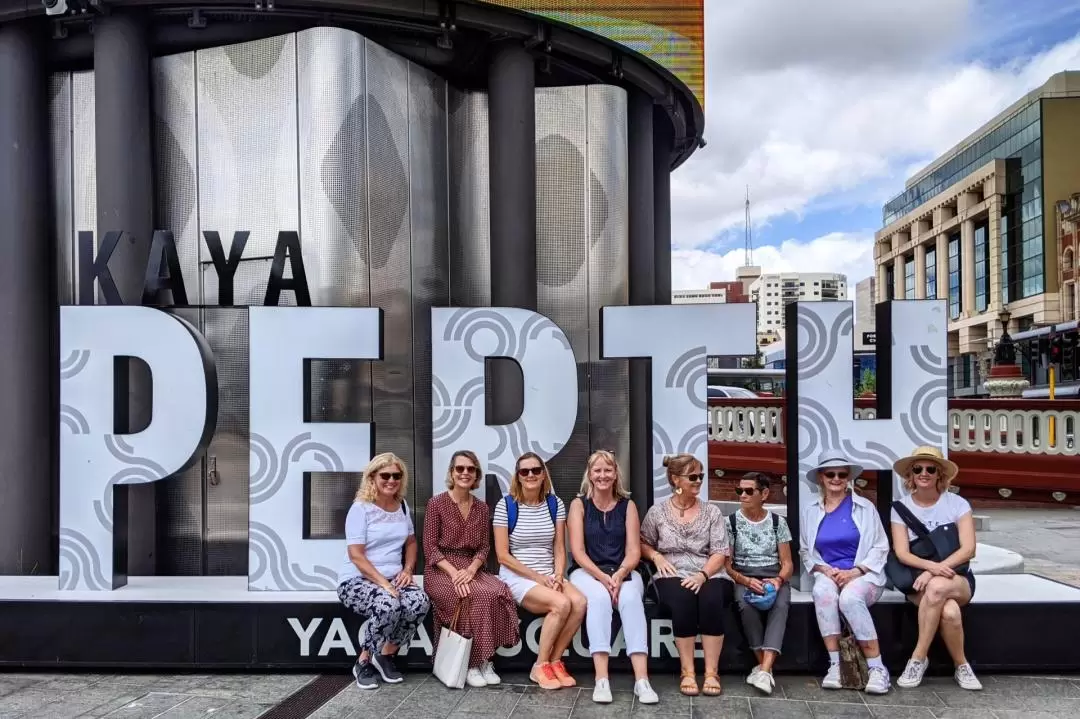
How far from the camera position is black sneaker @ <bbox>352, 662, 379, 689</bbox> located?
194 inches

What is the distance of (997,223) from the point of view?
58094mm

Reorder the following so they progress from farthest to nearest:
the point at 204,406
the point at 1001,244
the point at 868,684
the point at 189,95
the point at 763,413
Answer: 1. the point at 1001,244
2. the point at 763,413
3. the point at 189,95
4. the point at 204,406
5. the point at 868,684

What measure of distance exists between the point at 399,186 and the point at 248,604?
4.41 meters

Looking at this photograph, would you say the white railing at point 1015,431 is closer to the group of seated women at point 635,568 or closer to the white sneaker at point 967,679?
the group of seated women at point 635,568

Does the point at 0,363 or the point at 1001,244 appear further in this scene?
the point at 1001,244

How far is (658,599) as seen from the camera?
5.02 meters

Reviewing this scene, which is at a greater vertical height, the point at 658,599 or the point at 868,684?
the point at 658,599

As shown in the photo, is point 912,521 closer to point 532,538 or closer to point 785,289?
point 532,538

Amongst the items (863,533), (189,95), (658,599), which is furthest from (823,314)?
(189,95)

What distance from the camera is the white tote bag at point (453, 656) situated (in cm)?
485

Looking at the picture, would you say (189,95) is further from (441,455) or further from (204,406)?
(441,455)

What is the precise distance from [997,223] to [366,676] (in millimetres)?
64331

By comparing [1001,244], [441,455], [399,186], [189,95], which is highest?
[1001,244]

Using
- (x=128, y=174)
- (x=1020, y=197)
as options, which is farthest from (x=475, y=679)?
(x=1020, y=197)
